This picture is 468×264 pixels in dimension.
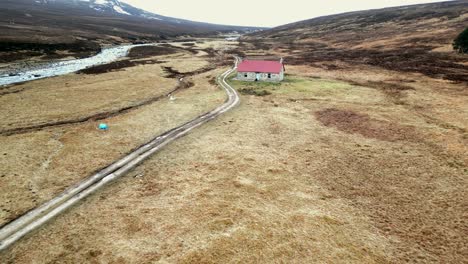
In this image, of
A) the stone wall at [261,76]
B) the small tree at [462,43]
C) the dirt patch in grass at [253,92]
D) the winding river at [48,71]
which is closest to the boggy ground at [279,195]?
the dirt patch in grass at [253,92]

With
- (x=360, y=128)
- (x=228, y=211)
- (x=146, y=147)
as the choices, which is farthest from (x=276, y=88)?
(x=228, y=211)

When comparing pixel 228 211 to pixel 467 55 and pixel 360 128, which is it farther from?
pixel 467 55

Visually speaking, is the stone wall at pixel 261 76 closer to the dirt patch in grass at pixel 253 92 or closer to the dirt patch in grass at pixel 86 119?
the dirt patch in grass at pixel 253 92

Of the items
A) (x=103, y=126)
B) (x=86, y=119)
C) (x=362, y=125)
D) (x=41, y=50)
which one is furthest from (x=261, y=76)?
(x=41, y=50)

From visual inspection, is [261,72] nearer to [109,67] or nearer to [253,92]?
[253,92]

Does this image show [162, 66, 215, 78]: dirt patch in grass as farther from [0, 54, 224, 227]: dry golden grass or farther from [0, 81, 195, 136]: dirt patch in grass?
[0, 54, 224, 227]: dry golden grass

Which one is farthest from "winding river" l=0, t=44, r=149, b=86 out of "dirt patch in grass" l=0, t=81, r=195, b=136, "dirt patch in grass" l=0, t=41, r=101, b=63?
"dirt patch in grass" l=0, t=81, r=195, b=136
